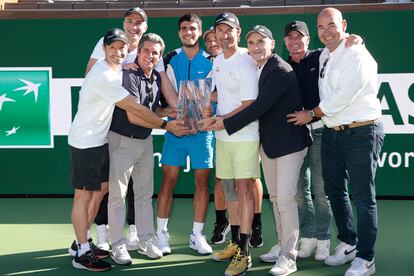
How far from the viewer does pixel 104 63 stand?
4.66 metres

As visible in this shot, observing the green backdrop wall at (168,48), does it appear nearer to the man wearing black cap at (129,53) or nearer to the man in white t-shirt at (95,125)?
the man wearing black cap at (129,53)

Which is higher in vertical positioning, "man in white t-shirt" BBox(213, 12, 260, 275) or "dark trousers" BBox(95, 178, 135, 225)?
"man in white t-shirt" BBox(213, 12, 260, 275)

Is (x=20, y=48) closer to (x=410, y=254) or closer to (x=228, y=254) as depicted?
(x=228, y=254)

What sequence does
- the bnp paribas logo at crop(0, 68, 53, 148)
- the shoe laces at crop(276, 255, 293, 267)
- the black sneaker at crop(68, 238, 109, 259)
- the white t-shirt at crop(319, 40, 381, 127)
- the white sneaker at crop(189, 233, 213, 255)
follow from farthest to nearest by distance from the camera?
the bnp paribas logo at crop(0, 68, 53, 148) < the white sneaker at crop(189, 233, 213, 255) < the black sneaker at crop(68, 238, 109, 259) < the shoe laces at crop(276, 255, 293, 267) < the white t-shirt at crop(319, 40, 381, 127)

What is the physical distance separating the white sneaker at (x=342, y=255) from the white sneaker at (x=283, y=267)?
365 mm

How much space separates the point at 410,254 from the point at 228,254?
1.45 meters

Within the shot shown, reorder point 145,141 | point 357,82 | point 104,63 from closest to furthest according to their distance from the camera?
point 357,82, point 104,63, point 145,141

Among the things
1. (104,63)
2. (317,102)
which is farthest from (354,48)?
(104,63)

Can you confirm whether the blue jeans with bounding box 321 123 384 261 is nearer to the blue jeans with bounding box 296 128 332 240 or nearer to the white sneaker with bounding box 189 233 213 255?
the blue jeans with bounding box 296 128 332 240

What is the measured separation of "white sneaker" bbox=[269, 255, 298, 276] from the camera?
14.7 ft

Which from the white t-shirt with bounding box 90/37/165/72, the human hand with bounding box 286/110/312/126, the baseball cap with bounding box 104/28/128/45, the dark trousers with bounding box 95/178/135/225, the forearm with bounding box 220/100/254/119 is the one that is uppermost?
the baseball cap with bounding box 104/28/128/45

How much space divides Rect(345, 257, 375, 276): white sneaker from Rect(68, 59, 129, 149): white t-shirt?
6.57 feet

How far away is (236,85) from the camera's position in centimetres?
459

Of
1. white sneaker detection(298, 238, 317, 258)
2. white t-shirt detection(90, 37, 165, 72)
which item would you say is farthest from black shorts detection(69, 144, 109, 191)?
white sneaker detection(298, 238, 317, 258)
